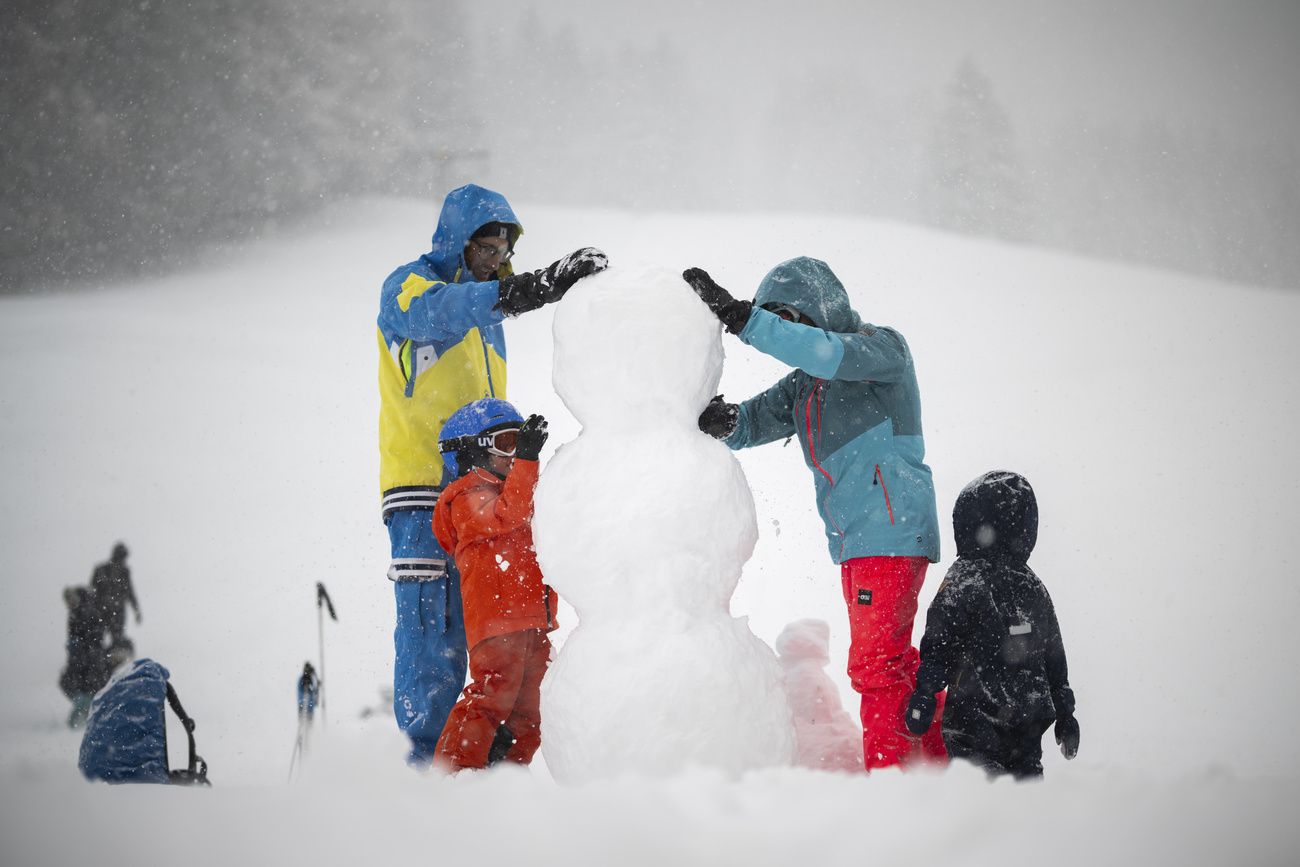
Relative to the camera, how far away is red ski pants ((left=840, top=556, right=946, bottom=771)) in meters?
2.51

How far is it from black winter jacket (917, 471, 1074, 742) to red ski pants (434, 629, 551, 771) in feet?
3.86

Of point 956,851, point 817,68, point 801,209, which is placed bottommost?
point 956,851

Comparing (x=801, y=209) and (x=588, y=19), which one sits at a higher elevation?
(x=588, y=19)

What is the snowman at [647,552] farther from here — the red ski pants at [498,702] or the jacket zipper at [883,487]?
the jacket zipper at [883,487]

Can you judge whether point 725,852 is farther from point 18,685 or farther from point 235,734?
point 18,685

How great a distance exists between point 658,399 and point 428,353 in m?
1.12

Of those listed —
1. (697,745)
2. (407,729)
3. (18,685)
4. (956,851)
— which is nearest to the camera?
(956,851)

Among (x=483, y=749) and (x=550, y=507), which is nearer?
(x=550, y=507)

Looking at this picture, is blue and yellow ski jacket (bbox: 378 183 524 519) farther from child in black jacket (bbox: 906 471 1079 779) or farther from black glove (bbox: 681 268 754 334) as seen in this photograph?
child in black jacket (bbox: 906 471 1079 779)

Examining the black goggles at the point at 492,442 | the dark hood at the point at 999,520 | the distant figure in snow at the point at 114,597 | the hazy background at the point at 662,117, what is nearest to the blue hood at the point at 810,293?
the dark hood at the point at 999,520

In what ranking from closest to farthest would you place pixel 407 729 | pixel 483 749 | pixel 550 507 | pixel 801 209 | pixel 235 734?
pixel 550 507 < pixel 483 749 < pixel 407 729 < pixel 235 734 < pixel 801 209

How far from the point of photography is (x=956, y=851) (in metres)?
1.42

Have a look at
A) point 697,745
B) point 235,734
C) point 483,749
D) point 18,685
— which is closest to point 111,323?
point 18,685

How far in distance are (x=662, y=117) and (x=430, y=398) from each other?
14066 millimetres
